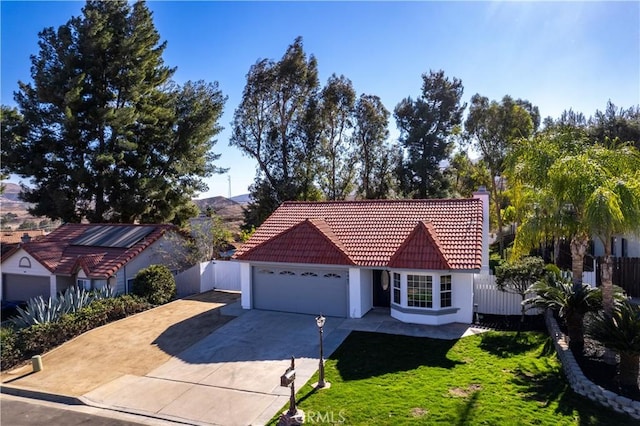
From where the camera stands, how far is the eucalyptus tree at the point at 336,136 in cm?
4019

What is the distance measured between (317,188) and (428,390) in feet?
100

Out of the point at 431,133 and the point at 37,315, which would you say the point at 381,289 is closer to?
the point at 37,315

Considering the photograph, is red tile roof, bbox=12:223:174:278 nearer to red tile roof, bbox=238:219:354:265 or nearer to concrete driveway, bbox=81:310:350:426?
red tile roof, bbox=238:219:354:265

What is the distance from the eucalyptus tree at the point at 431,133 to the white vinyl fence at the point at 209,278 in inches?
884

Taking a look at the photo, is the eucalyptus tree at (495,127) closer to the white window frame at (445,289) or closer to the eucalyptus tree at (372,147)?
the eucalyptus tree at (372,147)

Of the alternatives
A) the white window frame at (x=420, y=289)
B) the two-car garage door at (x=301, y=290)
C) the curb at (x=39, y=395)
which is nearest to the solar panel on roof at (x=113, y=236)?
the two-car garage door at (x=301, y=290)

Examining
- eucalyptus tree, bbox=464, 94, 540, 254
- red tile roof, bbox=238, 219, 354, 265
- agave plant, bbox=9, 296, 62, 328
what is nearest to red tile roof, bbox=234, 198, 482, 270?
red tile roof, bbox=238, 219, 354, 265

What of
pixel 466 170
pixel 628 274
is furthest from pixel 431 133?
pixel 628 274

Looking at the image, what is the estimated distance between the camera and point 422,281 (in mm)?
16641

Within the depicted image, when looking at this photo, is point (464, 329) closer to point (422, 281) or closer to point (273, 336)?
point (422, 281)

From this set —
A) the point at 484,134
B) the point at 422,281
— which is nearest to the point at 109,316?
the point at 422,281

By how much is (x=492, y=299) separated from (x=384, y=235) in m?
5.15

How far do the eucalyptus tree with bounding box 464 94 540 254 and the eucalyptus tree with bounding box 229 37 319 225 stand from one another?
14753 millimetres

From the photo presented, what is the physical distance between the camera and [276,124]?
127 ft
